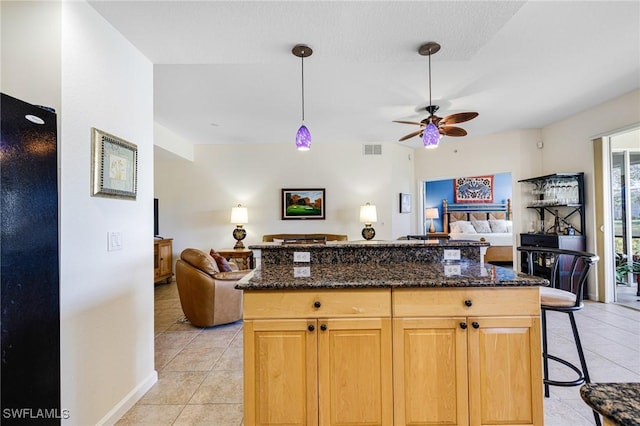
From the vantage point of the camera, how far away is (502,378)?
1.48 m

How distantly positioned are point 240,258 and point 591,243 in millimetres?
5301

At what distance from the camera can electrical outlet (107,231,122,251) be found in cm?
177

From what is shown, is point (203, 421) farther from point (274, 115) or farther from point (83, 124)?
point (274, 115)

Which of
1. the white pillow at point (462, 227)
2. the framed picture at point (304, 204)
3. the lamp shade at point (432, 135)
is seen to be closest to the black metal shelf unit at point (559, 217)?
the lamp shade at point (432, 135)

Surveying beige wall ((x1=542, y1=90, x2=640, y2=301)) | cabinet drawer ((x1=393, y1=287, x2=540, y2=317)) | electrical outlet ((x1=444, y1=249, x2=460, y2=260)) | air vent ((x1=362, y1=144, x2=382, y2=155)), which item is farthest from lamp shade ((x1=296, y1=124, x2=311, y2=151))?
beige wall ((x1=542, y1=90, x2=640, y2=301))

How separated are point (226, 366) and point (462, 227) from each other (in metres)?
6.96

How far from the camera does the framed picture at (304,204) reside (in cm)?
582

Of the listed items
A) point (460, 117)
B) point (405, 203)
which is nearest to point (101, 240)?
point (460, 117)

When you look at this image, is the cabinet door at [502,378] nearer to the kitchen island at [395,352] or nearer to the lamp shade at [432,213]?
the kitchen island at [395,352]

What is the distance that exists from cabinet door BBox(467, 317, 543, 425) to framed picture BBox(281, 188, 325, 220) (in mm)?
4454

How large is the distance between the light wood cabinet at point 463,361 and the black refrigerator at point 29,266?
1597mm

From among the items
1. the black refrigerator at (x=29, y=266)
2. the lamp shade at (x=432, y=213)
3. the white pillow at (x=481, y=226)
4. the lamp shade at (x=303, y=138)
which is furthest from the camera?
the lamp shade at (x=432, y=213)

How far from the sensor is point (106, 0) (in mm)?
1657

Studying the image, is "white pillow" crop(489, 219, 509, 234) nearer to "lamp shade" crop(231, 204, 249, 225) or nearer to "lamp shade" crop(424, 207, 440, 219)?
"lamp shade" crop(424, 207, 440, 219)
